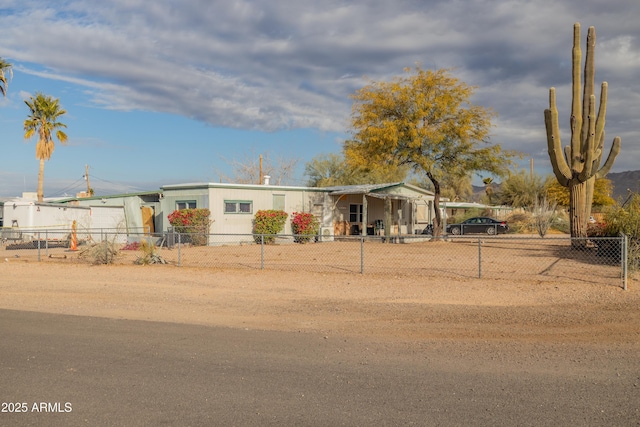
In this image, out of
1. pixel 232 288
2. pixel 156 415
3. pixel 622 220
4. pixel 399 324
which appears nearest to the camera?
pixel 156 415

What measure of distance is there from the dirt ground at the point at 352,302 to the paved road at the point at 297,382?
1.01 metres

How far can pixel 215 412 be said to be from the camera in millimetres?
5180

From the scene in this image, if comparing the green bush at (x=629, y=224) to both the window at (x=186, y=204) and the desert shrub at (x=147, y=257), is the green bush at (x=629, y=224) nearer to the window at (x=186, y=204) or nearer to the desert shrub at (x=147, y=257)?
the desert shrub at (x=147, y=257)

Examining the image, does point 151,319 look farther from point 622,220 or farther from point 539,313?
point 622,220

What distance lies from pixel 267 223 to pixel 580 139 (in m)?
13.2

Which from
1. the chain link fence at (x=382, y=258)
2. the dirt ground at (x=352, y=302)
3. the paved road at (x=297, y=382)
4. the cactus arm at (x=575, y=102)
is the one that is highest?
the cactus arm at (x=575, y=102)

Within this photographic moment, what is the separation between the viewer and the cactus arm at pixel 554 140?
20047mm

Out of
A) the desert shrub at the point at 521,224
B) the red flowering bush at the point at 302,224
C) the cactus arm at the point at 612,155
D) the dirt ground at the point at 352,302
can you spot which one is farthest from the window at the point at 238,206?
the desert shrub at the point at 521,224

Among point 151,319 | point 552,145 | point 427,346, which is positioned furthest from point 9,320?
point 552,145

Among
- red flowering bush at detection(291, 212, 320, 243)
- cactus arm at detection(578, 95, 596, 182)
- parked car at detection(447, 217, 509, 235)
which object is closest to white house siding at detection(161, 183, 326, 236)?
red flowering bush at detection(291, 212, 320, 243)

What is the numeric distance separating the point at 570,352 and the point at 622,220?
10.6 metres

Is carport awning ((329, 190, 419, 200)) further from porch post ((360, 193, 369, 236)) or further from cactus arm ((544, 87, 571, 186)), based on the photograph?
cactus arm ((544, 87, 571, 186))

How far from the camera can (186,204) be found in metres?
26.7

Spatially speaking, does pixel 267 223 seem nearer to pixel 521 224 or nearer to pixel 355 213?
pixel 355 213
